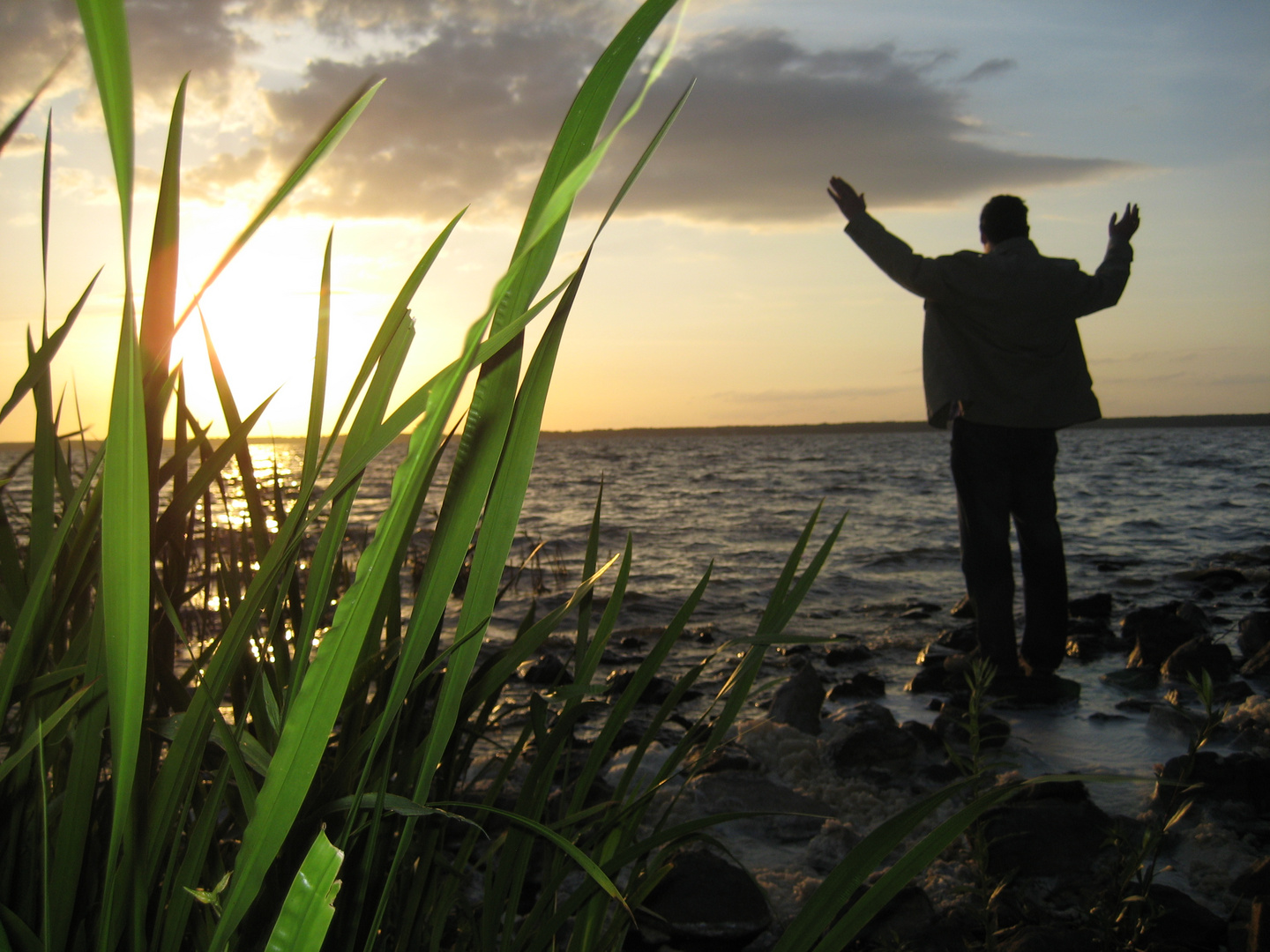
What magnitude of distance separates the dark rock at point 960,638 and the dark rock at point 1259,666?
134cm

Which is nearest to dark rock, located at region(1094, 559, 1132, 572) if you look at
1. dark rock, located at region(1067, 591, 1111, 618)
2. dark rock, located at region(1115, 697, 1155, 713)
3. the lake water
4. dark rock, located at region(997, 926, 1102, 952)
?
the lake water

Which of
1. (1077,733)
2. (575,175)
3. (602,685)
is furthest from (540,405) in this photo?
(1077,733)

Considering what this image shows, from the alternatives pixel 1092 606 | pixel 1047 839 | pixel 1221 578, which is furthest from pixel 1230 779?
pixel 1221 578

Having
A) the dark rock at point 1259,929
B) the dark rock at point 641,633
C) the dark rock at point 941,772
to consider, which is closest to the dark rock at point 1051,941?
the dark rock at point 1259,929

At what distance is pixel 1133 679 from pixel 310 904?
4724mm

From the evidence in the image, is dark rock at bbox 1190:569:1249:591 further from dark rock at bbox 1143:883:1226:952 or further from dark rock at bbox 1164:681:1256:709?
dark rock at bbox 1143:883:1226:952

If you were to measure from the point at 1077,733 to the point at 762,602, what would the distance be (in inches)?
145

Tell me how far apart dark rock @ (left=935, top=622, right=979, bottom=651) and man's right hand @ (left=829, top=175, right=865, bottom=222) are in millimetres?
2813

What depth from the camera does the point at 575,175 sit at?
0.26m

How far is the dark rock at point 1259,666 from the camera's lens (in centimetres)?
418

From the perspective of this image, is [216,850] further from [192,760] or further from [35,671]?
[192,760]

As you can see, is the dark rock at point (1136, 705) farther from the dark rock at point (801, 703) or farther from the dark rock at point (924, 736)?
the dark rock at point (801, 703)

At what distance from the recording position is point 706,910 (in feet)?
5.98

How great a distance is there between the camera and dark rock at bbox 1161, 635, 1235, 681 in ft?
13.8
